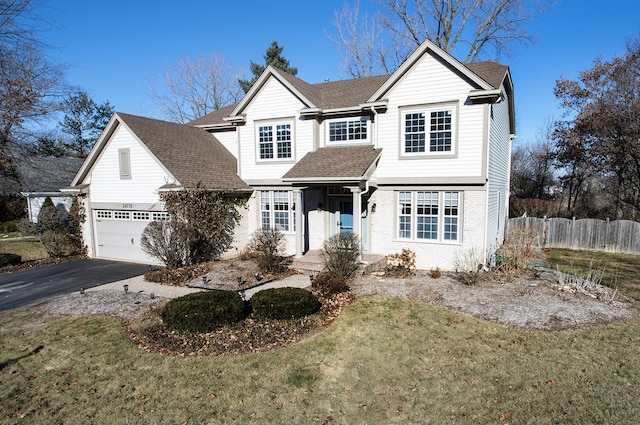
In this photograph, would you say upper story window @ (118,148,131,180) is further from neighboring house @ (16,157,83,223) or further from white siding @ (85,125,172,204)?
neighboring house @ (16,157,83,223)

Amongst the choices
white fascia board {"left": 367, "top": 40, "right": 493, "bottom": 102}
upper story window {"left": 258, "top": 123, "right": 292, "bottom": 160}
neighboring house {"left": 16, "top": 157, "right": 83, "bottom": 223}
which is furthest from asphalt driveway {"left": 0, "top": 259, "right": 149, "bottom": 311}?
neighboring house {"left": 16, "top": 157, "right": 83, "bottom": 223}

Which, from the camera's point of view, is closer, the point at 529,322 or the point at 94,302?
the point at 529,322

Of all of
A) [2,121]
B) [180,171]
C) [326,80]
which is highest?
[326,80]

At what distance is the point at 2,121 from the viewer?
2050 centimetres

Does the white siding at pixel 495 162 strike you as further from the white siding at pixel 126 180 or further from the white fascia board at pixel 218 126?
the white siding at pixel 126 180

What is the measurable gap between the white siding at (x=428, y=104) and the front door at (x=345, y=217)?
7.72 ft

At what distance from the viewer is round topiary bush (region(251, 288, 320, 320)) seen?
877cm

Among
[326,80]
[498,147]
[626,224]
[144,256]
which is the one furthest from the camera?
[326,80]

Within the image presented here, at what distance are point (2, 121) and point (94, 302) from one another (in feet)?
55.3

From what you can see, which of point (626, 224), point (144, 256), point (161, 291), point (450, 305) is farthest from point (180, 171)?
point (626, 224)

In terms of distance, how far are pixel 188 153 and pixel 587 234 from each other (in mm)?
21507

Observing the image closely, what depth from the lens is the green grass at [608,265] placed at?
12241 mm

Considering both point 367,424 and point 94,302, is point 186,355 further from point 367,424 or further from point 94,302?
point 94,302

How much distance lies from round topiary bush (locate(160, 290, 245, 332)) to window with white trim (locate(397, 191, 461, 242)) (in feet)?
26.0
